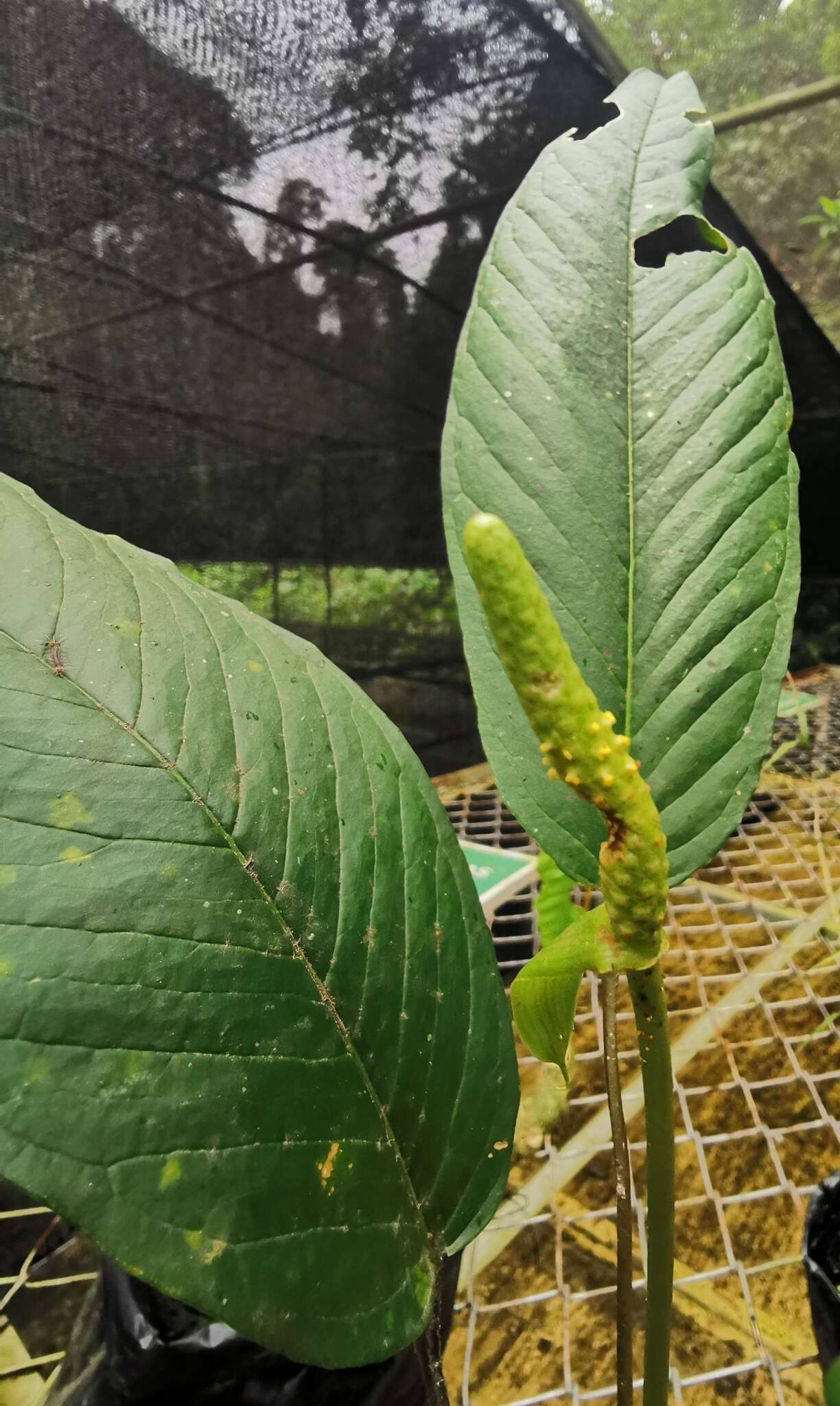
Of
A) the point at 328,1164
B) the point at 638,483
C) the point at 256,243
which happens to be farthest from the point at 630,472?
the point at 256,243

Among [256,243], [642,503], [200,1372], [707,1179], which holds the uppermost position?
[256,243]

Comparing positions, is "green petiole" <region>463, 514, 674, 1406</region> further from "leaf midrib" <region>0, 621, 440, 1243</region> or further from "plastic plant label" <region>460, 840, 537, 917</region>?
"plastic plant label" <region>460, 840, 537, 917</region>

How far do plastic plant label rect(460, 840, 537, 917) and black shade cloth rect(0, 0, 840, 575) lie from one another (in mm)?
558

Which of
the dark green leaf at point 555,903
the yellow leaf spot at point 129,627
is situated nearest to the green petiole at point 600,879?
the yellow leaf spot at point 129,627

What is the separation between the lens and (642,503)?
1.05ft

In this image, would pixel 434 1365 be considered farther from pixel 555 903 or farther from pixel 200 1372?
pixel 555 903

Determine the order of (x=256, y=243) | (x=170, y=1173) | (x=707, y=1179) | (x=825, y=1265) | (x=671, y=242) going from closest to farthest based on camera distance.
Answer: (x=170, y=1173) < (x=825, y=1265) < (x=707, y=1179) < (x=256, y=243) < (x=671, y=242)

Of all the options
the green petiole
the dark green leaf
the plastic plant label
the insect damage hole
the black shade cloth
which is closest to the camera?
the green petiole

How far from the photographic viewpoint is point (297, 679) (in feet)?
0.92

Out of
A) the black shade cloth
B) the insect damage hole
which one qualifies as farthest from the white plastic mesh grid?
the insect damage hole

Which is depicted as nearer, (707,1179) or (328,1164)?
(328,1164)

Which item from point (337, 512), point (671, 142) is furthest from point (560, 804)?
point (337, 512)

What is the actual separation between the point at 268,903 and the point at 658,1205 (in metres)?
0.19

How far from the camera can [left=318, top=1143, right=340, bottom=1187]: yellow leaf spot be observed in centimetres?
23
